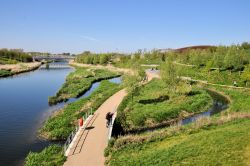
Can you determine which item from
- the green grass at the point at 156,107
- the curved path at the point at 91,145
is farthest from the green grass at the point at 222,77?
the curved path at the point at 91,145

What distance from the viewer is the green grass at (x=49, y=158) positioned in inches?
869

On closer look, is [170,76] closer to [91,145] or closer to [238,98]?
[238,98]

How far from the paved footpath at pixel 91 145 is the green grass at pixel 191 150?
3.64 ft

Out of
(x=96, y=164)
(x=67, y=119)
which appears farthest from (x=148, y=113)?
(x=96, y=164)

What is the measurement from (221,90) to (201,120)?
1211 inches

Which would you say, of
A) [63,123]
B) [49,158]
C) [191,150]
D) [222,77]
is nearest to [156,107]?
[63,123]

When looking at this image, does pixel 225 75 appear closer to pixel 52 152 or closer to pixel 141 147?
pixel 141 147

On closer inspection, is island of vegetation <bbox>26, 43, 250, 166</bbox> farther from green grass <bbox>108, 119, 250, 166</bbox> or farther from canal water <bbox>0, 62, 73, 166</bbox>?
canal water <bbox>0, 62, 73, 166</bbox>

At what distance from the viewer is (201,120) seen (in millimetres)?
32625

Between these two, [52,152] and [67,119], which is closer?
[52,152]

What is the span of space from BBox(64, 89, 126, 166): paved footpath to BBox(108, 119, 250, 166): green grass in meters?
1.11

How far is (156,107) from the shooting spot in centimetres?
4222

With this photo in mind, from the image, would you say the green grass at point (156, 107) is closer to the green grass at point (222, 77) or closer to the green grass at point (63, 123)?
the green grass at point (63, 123)

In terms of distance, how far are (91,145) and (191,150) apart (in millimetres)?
8649
